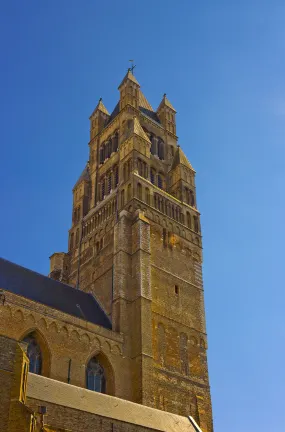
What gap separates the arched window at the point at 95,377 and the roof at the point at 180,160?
1821cm

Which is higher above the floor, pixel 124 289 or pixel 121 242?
pixel 121 242

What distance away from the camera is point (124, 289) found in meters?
32.5

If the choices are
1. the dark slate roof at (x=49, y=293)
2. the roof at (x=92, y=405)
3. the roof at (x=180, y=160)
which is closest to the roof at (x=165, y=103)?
the roof at (x=180, y=160)

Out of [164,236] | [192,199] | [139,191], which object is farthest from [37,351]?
[192,199]

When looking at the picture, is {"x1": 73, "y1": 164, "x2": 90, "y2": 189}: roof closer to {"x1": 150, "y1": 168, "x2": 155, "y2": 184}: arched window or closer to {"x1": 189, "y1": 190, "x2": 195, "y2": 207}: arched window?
{"x1": 150, "y1": 168, "x2": 155, "y2": 184}: arched window

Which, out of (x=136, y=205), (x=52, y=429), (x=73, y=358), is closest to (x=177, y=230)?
(x=136, y=205)

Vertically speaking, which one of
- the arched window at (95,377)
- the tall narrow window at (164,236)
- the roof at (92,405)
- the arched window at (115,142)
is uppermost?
the arched window at (115,142)

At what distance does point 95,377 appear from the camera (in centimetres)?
2897

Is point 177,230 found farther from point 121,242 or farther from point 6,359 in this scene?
point 6,359

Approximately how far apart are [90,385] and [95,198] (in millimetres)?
16098

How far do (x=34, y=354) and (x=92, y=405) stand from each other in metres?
7.15

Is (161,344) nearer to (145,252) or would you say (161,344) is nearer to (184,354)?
(184,354)

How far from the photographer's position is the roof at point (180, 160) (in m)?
42.5

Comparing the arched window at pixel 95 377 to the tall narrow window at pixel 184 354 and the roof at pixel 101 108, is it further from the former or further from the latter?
the roof at pixel 101 108
